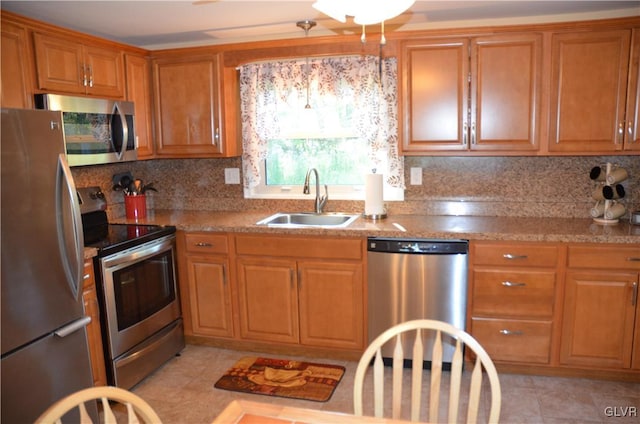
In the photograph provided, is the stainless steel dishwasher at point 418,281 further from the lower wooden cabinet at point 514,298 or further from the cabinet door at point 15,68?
the cabinet door at point 15,68

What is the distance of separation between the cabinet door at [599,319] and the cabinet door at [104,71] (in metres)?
3.01

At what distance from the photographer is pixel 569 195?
3.18 m

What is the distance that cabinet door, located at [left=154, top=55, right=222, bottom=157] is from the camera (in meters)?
3.36

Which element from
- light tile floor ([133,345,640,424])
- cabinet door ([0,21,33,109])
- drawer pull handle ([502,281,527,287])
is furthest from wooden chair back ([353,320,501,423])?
cabinet door ([0,21,33,109])

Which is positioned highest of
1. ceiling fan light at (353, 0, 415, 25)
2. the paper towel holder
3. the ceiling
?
the ceiling

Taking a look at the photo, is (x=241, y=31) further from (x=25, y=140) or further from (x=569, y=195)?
(x=569, y=195)

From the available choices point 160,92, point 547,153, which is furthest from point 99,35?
point 547,153

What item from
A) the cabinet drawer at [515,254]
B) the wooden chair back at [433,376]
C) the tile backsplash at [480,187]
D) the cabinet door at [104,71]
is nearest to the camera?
the wooden chair back at [433,376]

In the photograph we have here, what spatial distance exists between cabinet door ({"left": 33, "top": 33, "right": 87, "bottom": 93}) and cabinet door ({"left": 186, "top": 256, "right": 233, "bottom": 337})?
128cm

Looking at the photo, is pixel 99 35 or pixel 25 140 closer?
pixel 25 140

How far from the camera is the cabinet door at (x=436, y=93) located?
2.97 m

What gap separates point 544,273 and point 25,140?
8.73 feet

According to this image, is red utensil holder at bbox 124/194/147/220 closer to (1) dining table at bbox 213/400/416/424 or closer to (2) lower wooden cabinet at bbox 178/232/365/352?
(2) lower wooden cabinet at bbox 178/232/365/352

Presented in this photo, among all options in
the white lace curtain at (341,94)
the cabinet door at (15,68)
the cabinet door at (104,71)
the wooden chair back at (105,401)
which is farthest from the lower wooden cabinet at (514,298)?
the cabinet door at (15,68)
